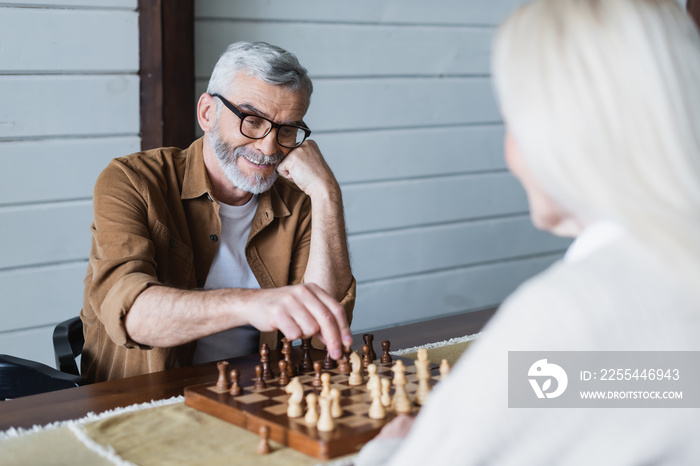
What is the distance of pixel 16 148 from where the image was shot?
9.09ft

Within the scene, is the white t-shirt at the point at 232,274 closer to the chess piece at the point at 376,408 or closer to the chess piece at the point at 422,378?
the chess piece at the point at 422,378

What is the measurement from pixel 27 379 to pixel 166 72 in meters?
1.46

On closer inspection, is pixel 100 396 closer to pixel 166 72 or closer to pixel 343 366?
pixel 343 366

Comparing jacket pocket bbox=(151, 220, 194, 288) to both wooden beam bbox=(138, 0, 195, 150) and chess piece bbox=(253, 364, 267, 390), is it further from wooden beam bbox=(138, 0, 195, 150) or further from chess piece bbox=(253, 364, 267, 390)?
wooden beam bbox=(138, 0, 195, 150)

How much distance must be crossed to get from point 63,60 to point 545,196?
2343 mm

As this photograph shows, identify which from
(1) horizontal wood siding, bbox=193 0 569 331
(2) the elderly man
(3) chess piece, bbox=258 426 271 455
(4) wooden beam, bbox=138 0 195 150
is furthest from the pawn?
(1) horizontal wood siding, bbox=193 0 569 331

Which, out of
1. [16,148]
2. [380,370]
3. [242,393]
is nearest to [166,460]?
[242,393]

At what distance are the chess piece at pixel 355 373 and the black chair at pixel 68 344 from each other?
801 millimetres

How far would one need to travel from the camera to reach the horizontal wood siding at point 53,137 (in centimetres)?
275

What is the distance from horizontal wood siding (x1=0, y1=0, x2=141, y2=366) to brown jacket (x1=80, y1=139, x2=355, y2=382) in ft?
2.21

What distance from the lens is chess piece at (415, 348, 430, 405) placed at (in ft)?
4.83

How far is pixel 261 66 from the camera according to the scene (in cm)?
221

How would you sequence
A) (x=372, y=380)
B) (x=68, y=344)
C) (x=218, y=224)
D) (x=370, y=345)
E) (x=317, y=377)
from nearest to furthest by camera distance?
1. (x=372, y=380)
2. (x=317, y=377)
3. (x=370, y=345)
4. (x=68, y=344)
5. (x=218, y=224)

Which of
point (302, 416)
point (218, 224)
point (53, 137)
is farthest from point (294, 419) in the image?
point (53, 137)
